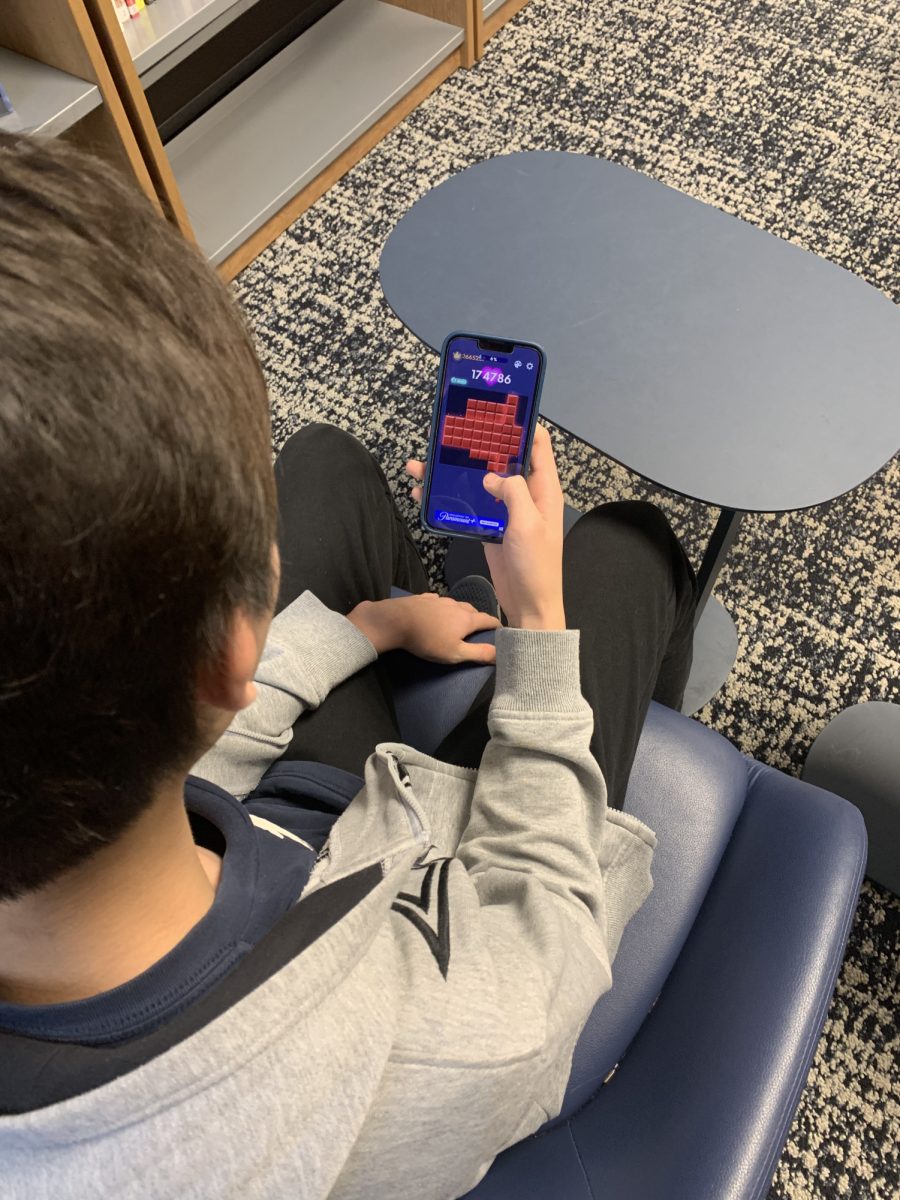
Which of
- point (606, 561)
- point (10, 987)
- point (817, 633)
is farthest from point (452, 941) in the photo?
point (817, 633)

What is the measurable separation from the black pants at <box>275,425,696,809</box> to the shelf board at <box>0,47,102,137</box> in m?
0.70

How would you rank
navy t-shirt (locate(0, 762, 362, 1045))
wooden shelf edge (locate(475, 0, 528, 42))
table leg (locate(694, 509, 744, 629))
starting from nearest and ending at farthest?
1. navy t-shirt (locate(0, 762, 362, 1045))
2. table leg (locate(694, 509, 744, 629))
3. wooden shelf edge (locate(475, 0, 528, 42))

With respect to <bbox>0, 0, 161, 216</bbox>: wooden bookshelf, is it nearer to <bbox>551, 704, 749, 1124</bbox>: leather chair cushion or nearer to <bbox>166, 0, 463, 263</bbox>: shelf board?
<bbox>166, 0, 463, 263</bbox>: shelf board

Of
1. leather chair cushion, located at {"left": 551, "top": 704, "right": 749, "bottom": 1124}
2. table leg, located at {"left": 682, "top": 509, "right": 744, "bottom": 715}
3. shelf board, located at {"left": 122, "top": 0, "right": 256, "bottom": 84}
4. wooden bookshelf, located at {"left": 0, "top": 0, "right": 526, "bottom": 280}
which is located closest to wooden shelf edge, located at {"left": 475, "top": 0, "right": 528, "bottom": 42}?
wooden bookshelf, located at {"left": 0, "top": 0, "right": 526, "bottom": 280}

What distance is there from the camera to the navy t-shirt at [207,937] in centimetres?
35

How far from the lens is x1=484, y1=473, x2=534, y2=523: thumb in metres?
0.74

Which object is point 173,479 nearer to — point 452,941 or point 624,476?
point 452,941

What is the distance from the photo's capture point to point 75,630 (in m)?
0.25

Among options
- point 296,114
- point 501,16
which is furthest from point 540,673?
point 501,16

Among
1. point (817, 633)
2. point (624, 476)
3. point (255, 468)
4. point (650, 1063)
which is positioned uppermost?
point (255, 468)

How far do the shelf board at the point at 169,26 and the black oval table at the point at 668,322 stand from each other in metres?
0.58

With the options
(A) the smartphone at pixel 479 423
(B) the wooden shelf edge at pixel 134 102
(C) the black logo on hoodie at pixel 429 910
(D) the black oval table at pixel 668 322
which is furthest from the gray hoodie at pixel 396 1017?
(B) the wooden shelf edge at pixel 134 102

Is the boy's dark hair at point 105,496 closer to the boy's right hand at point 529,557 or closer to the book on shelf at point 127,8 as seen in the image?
the boy's right hand at point 529,557

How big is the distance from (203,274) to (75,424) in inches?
4.0
